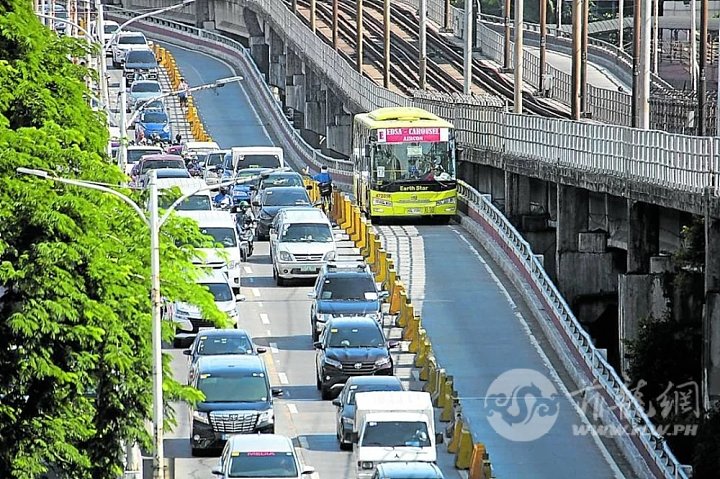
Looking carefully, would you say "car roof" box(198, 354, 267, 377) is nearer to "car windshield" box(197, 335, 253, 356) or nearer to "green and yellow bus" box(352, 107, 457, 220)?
"car windshield" box(197, 335, 253, 356)

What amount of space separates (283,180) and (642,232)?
55.5 ft

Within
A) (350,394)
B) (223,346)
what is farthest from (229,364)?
(223,346)

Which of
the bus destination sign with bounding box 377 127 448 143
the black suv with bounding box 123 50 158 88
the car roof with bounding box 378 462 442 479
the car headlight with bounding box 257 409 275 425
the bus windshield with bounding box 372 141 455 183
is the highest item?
the black suv with bounding box 123 50 158 88

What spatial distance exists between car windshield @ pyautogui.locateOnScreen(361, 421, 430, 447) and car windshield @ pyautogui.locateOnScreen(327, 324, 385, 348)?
6.66 metres

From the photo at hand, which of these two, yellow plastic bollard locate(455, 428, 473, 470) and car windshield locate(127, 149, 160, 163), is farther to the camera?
car windshield locate(127, 149, 160, 163)

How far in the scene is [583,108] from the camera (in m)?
84.8

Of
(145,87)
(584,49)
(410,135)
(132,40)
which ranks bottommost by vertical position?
(410,135)

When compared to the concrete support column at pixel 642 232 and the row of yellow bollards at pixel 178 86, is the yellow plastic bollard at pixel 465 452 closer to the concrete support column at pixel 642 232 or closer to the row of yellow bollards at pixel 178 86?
the concrete support column at pixel 642 232

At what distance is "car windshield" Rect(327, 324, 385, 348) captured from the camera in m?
41.1

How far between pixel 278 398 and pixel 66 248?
11.7m

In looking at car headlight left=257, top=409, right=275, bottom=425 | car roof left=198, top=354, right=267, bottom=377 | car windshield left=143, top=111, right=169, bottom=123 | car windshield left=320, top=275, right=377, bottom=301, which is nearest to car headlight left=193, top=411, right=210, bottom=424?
car headlight left=257, top=409, right=275, bottom=425

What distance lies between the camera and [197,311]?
45.1 metres

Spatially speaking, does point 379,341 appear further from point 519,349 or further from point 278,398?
point 519,349

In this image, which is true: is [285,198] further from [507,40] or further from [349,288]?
[507,40]
